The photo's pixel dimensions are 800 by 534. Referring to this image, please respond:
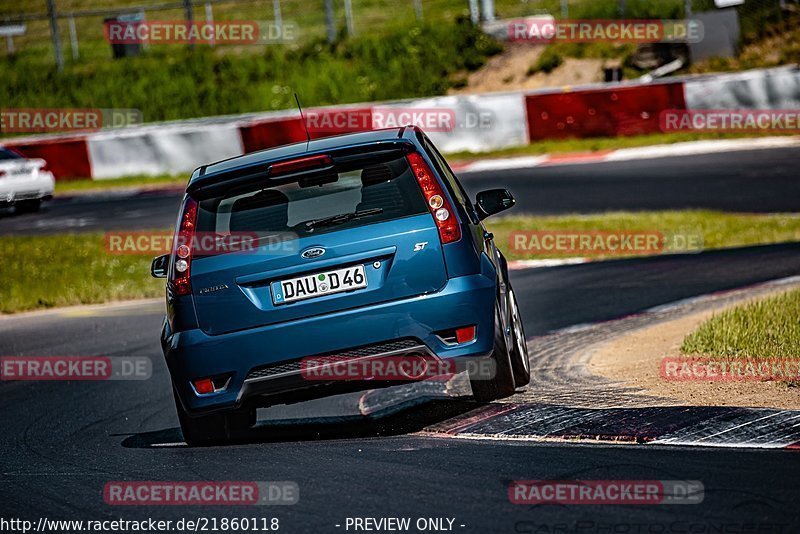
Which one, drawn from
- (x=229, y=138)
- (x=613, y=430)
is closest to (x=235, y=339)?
(x=613, y=430)

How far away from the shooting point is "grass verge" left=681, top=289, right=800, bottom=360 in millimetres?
8570

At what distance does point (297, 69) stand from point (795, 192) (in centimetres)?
2369

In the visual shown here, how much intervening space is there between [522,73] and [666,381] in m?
28.4

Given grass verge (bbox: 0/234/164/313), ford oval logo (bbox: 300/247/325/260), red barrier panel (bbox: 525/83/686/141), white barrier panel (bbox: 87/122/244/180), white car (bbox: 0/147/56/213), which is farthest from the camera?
white barrier panel (bbox: 87/122/244/180)

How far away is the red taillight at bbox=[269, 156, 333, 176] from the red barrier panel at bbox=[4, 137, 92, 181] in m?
24.9

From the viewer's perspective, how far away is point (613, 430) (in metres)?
6.55

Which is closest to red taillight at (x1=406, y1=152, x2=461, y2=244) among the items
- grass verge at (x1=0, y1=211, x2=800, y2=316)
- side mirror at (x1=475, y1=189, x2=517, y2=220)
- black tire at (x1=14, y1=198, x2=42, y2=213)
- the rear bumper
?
the rear bumper

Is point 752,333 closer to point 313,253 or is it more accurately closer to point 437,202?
point 437,202

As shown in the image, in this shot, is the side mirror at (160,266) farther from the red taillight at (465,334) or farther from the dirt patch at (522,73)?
the dirt patch at (522,73)

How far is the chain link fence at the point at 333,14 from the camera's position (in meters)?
33.9

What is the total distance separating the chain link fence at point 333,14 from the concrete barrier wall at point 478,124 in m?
5.62

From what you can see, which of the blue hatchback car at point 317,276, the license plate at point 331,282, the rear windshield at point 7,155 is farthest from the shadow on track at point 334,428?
the rear windshield at point 7,155

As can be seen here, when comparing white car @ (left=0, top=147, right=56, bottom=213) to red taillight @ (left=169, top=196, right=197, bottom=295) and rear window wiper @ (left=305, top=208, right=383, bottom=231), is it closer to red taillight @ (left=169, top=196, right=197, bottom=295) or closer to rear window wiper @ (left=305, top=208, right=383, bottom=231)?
red taillight @ (left=169, top=196, right=197, bottom=295)

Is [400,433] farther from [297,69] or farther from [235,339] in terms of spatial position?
[297,69]
